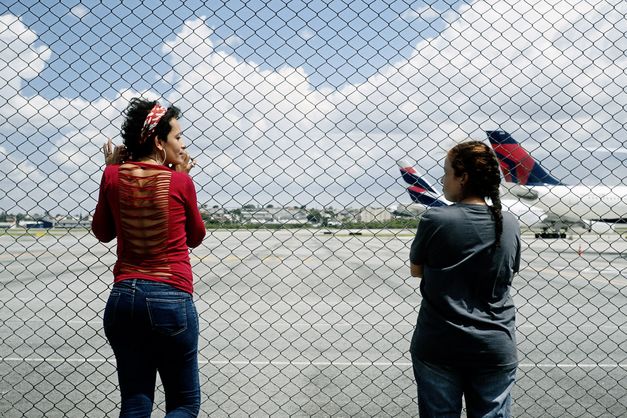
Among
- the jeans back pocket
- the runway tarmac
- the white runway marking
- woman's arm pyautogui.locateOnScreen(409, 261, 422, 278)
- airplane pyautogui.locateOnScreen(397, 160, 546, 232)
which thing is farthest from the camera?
the white runway marking

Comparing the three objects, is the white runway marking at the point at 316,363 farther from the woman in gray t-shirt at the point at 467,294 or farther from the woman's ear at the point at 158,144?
the woman's ear at the point at 158,144

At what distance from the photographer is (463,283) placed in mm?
2562

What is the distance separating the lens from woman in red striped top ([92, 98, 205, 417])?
2.55 metres

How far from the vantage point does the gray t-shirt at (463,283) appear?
2531 millimetres

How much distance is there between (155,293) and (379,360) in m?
Answer: 4.04

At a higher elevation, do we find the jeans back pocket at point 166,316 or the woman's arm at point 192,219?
the woman's arm at point 192,219

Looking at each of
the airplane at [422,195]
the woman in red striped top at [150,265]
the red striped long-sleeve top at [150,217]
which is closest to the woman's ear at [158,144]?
the woman in red striped top at [150,265]

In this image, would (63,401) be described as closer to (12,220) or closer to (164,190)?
(12,220)

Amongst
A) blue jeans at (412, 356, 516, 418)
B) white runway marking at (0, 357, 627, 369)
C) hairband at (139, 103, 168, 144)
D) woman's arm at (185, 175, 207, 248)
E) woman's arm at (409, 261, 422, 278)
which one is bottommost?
white runway marking at (0, 357, 627, 369)

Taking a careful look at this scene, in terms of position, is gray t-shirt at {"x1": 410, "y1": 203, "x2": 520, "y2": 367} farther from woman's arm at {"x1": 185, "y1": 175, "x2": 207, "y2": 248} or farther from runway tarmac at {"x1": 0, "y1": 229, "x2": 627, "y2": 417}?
runway tarmac at {"x1": 0, "y1": 229, "x2": 627, "y2": 417}

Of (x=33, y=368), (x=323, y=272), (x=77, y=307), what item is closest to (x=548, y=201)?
(x=323, y=272)

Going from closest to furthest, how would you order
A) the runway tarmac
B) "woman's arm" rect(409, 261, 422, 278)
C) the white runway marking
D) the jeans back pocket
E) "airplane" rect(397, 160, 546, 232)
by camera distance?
the jeans back pocket < "woman's arm" rect(409, 261, 422, 278) < "airplane" rect(397, 160, 546, 232) < the runway tarmac < the white runway marking

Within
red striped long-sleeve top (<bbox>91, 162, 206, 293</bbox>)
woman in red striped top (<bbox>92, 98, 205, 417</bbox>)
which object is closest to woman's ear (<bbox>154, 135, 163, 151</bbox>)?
woman in red striped top (<bbox>92, 98, 205, 417</bbox>)

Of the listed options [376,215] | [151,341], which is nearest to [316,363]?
[376,215]
